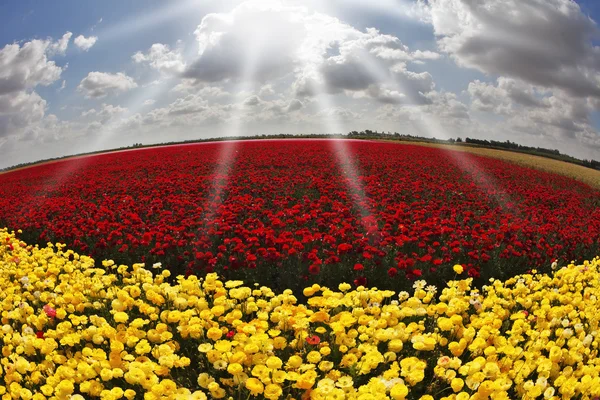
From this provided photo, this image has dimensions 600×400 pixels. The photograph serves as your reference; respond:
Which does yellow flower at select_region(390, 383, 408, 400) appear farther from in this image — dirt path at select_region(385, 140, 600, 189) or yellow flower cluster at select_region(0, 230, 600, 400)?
dirt path at select_region(385, 140, 600, 189)

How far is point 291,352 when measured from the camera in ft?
13.2

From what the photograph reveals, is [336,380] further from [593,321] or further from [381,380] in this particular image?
[593,321]

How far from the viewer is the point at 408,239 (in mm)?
7512

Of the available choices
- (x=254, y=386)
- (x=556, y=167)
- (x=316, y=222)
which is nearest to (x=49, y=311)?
(x=254, y=386)

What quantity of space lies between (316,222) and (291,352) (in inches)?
191

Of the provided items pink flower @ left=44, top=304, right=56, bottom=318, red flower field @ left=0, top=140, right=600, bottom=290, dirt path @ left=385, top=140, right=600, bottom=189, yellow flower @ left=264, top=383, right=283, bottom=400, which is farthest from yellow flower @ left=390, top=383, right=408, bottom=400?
dirt path @ left=385, top=140, right=600, bottom=189

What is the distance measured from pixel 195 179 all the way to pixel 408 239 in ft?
28.2

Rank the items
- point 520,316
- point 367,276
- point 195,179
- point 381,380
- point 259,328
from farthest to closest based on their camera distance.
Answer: point 195,179 → point 367,276 → point 520,316 → point 259,328 → point 381,380

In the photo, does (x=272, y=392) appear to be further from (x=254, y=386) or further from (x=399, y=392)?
(x=399, y=392)

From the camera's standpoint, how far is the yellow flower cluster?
3252 millimetres

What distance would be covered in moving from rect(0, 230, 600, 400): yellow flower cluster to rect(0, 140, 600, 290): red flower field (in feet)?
6.12

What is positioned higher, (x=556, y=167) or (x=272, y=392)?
(x=556, y=167)

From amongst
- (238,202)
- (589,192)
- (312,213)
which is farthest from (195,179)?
(589,192)

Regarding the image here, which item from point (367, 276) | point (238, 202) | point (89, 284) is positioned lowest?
point (367, 276)
